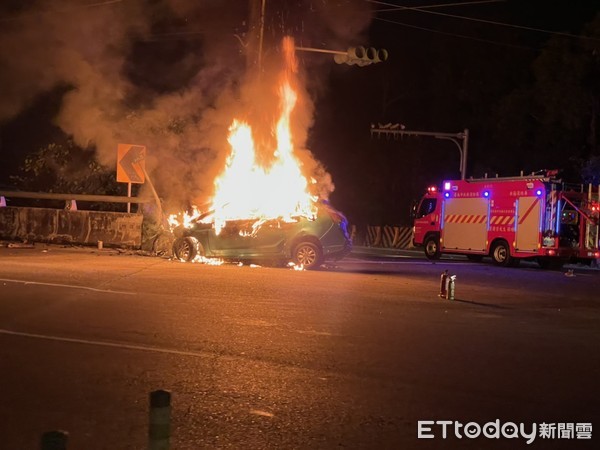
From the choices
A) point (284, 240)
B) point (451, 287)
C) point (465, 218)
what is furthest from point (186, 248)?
point (465, 218)

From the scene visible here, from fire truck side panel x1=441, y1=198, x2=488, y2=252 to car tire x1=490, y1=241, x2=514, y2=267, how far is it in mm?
454

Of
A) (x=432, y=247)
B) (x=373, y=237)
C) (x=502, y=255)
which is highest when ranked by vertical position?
(x=373, y=237)

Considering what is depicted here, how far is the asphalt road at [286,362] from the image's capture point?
4898mm

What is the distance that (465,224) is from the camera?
72.3 feet

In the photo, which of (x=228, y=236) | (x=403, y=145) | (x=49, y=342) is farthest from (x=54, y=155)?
(x=403, y=145)

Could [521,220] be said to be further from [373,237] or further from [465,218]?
[373,237]

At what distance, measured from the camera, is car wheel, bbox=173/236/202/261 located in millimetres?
15797

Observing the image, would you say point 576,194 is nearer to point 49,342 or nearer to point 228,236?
point 228,236

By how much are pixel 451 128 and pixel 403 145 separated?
3.10m

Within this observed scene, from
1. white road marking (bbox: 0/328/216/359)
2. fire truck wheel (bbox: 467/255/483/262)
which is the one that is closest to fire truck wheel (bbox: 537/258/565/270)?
fire truck wheel (bbox: 467/255/483/262)

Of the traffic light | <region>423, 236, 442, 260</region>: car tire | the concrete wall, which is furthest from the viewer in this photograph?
<region>423, 236, 442, 260</region>: car tire

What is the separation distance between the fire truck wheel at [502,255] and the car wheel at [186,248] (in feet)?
32.5

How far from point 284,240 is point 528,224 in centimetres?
838

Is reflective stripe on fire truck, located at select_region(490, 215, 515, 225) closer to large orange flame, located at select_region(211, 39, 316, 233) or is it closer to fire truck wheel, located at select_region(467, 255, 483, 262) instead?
fire truck wheel, located at select_region(467, 255, 483, 262)
